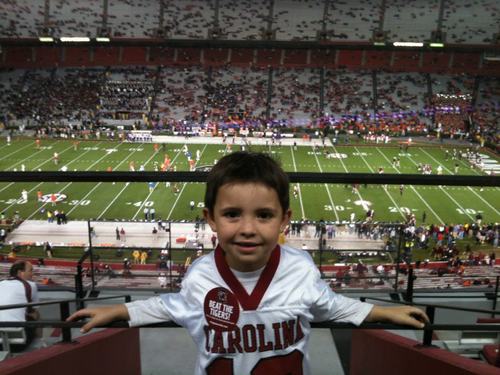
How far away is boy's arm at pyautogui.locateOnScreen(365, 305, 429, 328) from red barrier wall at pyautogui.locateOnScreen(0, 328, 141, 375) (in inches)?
43.7

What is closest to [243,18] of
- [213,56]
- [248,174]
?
[213,56]

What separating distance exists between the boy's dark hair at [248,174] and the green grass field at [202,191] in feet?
55.9

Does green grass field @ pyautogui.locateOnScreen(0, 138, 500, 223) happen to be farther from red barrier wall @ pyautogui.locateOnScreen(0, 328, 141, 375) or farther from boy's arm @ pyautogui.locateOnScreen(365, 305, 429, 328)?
boy's arm @ pyautogui.locateOnScreen(365, 305, 429, 328)

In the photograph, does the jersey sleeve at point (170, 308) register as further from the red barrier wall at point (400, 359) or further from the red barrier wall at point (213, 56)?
the red barrier wall at point (213, 56)

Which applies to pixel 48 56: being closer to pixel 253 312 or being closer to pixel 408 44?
pixel 408 44

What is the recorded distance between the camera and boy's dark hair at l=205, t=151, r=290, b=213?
5.26ft

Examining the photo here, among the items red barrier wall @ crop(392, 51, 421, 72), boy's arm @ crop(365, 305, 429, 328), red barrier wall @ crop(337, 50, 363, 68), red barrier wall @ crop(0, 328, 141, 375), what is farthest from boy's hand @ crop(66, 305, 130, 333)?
red barrier wall @ crop(392, 51, 421, 72)

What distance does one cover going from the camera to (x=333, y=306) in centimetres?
167

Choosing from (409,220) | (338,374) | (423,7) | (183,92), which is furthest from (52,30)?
(338,374)

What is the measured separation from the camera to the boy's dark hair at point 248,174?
1.60 meters

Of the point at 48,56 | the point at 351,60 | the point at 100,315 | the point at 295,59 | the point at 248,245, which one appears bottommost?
the point at 100,315

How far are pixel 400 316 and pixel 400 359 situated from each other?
54 centimetres

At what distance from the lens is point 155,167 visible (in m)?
28.2

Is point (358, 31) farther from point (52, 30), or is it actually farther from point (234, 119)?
point (52, 30)
